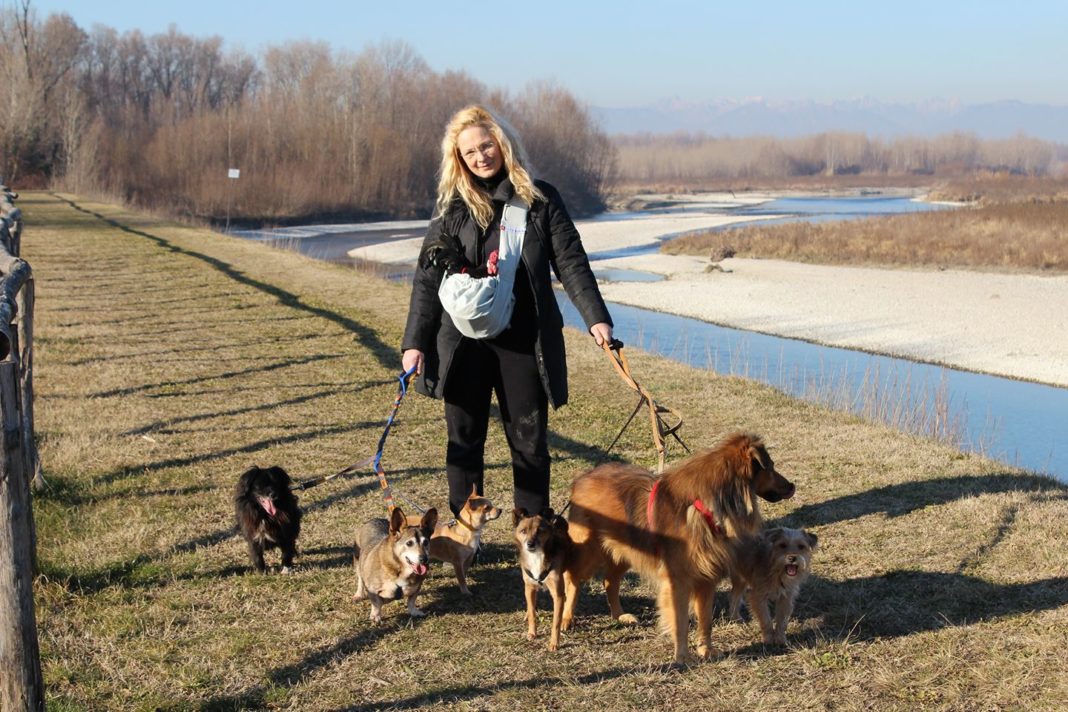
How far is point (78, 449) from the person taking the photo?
737 centimetres

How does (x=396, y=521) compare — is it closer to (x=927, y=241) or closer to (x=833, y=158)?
(x=927, y=241)

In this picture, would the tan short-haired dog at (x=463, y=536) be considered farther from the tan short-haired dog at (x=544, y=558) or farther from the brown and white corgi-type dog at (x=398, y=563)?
the tan short-haired dog at (x=544, y=558)

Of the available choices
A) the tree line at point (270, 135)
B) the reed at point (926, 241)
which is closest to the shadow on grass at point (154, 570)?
the reed at point (926, 241)

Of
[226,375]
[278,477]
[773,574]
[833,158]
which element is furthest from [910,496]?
[833,158]

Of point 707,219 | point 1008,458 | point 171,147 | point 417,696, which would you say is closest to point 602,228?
point 707,219

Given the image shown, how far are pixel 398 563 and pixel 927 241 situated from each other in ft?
111

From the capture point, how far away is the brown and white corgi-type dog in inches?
177

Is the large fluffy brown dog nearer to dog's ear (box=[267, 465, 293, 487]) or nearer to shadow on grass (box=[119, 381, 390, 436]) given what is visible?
dog's ear (box=[267, 465, 293, 487])

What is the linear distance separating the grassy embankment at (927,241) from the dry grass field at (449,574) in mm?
24371

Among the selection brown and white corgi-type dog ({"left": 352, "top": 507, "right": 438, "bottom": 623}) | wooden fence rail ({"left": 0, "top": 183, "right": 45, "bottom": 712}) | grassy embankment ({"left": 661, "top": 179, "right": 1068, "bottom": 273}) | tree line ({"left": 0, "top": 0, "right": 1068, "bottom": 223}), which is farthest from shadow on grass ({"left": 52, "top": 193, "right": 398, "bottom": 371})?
tree line ({"left": 0, "top": 0, "right": 1068, "bottom": 223})

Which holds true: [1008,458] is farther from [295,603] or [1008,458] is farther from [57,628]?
[57,628]

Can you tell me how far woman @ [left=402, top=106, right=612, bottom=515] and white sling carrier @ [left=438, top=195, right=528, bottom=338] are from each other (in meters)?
0.04

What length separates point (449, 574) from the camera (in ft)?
17.3

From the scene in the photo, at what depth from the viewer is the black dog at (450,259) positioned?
457cm
